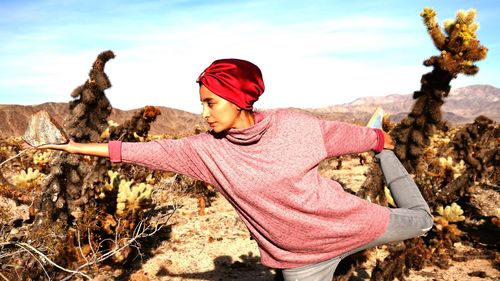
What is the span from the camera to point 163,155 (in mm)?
2213

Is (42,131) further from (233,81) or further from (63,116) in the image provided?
(63,116)

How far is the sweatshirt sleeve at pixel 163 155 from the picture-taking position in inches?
84.8

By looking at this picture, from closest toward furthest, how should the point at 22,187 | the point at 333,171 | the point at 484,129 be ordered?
the point at 22,187
the point at 484,129
the point at 333,171

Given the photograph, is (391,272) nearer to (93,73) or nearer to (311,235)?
(311,235)

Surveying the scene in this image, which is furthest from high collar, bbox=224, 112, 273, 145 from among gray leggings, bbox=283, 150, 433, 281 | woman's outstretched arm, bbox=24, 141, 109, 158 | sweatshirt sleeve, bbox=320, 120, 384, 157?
gray leggings, bbox=283, 150, 433, 281

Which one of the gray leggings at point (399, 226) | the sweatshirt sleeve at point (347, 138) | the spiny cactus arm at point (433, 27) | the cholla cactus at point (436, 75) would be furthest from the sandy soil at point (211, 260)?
the spiny cactus arm at point (433, 27)

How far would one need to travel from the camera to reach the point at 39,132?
2031 millimetres

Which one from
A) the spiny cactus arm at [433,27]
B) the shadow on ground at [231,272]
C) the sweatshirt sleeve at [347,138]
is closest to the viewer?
the sweatshirt sleeve at [347,138]

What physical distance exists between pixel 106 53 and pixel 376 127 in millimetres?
3386

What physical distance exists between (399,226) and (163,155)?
134 cm

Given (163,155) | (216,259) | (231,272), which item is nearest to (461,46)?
(163,155)

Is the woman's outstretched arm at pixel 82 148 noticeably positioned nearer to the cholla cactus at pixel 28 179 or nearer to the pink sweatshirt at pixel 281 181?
the pink sweatshirt at pixel 281 181

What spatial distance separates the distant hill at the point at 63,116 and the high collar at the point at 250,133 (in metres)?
56.0

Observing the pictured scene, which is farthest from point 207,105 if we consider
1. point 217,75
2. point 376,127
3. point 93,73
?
point 93,73
